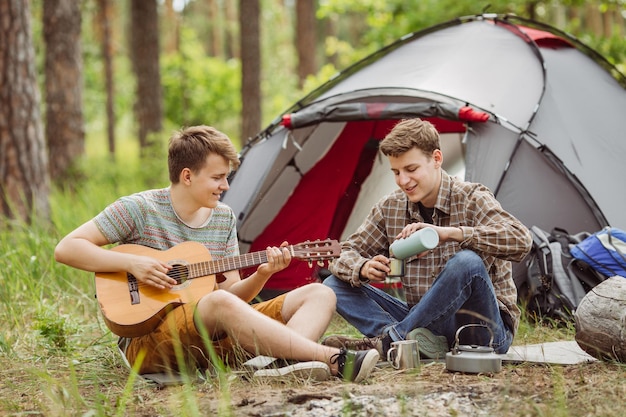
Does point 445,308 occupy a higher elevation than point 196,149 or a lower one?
lower

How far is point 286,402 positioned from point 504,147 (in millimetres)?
2237

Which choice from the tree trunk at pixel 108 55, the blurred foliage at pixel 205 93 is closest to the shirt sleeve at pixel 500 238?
the tree trunk at pixel 108 55

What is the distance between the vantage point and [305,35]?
14203mm

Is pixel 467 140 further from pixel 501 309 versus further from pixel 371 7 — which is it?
pixel 371 7

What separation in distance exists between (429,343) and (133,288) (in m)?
1.17

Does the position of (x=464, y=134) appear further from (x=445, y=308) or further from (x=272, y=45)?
(x=272, y=45)

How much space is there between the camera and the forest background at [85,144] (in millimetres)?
2664

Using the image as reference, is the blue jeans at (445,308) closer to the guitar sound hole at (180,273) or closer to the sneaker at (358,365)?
the sneaker at (358,365)

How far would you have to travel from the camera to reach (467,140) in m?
4.14

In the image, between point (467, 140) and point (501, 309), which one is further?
point (467, 140)

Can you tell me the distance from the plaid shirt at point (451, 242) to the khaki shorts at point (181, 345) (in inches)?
→ 17.6

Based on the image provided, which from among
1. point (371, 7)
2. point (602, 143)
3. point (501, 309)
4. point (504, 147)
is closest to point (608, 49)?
point (371, 7)

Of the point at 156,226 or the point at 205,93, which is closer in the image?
the point at 156,226

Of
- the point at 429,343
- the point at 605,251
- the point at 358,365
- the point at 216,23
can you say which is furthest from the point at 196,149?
the point at 216,23
